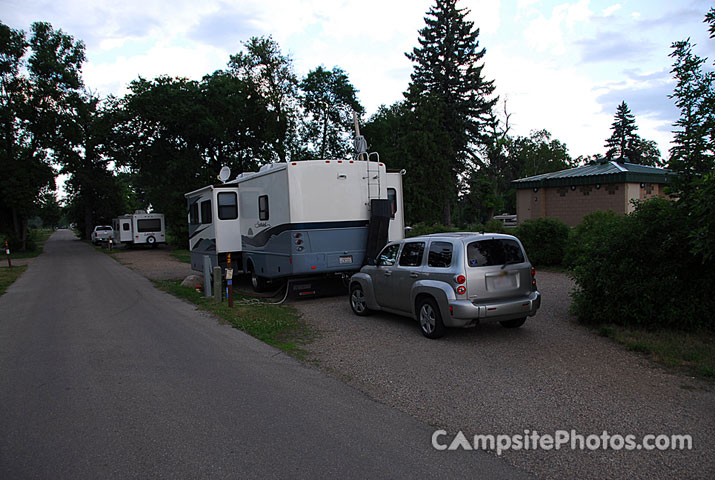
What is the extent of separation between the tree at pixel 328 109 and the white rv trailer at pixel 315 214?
29.8 m

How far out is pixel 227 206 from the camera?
14320mm

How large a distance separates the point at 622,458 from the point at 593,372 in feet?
7.38

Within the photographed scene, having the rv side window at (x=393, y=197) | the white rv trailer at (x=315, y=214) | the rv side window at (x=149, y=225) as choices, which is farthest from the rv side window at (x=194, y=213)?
the rv side window at (x=149, y=225)

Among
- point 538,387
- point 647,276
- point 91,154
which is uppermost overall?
point 91,154

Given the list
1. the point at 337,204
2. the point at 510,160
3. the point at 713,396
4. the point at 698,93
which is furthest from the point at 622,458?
the point at 510,160

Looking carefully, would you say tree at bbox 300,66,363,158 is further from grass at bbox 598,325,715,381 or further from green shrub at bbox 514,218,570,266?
grass at bbox 598,325,715,381

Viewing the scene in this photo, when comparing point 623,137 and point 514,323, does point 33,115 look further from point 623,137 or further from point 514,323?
point 623,137

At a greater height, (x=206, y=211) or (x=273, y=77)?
(x=273, y=77)

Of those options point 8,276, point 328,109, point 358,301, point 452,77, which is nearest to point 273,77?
point 328,109

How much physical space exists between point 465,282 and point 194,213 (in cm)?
1107

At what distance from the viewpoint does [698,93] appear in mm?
7609

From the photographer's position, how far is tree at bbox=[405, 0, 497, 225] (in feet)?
124

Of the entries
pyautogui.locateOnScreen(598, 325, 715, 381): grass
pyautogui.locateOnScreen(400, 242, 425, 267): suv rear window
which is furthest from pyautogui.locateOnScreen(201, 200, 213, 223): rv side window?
pyautogui.locateOnScreen(598, 325, 715, 381): grass

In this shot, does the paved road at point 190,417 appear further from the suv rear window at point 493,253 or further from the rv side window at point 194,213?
the rv side window at point 194,213
